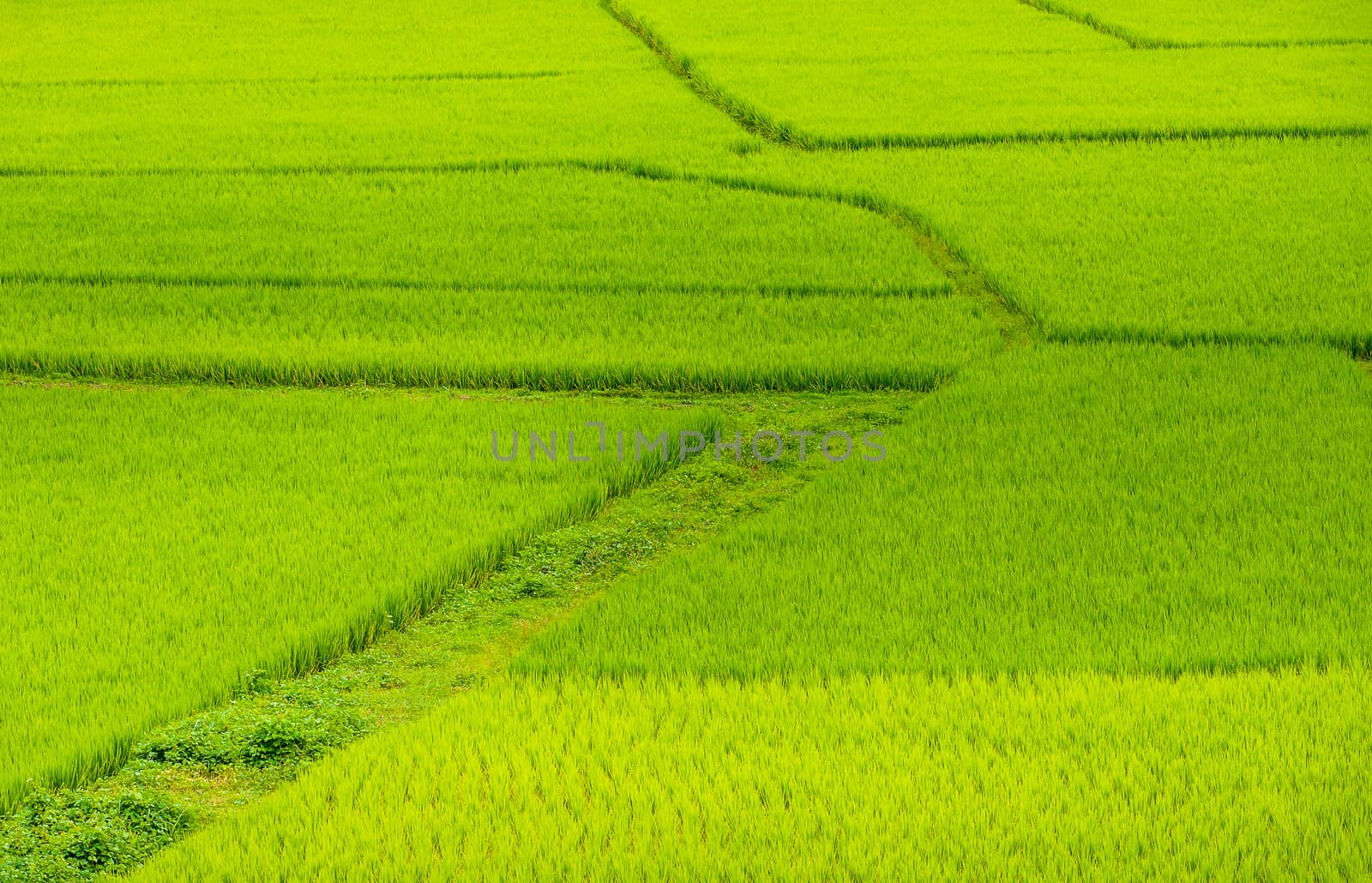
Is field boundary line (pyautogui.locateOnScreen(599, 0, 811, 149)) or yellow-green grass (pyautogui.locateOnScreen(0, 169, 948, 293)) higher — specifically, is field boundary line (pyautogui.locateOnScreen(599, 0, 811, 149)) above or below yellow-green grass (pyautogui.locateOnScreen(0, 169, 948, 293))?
above

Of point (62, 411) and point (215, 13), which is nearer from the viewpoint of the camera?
point (62, 411)

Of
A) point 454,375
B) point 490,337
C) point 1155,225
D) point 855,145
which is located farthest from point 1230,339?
point 855,145

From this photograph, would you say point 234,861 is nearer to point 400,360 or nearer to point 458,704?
point 458,704

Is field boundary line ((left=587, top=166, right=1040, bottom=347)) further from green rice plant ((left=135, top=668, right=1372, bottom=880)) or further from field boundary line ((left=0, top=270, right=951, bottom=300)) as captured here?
green rice plant ((left=135, top=668, right=1372, bottom=880))

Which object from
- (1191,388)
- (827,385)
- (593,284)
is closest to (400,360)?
(593,284)

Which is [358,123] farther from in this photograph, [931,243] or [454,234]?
[931,243]

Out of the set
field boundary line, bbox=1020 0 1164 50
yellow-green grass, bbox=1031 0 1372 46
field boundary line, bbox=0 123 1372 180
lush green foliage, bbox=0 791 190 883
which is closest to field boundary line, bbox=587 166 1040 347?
field boundary line, bbox=0 123 1372 180
